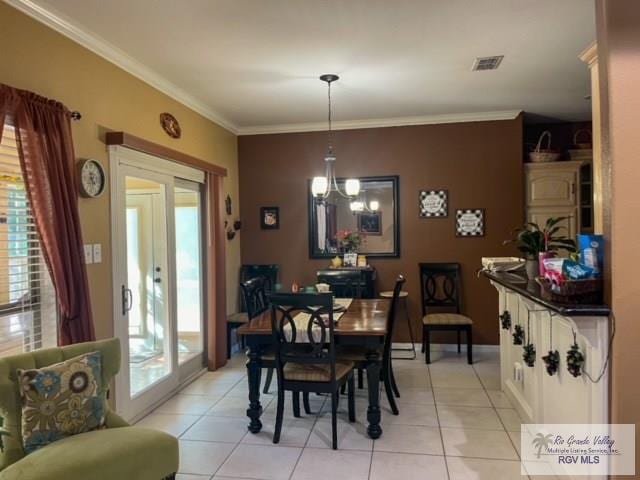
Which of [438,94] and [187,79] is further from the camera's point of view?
[438,94]

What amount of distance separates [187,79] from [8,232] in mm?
1879

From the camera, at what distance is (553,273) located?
84.4 inches

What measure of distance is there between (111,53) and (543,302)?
3076mm

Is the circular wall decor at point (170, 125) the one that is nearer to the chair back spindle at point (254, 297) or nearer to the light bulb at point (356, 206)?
the chair back spindle at point (254, 297)

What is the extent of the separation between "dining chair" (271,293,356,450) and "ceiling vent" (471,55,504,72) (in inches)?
84.3

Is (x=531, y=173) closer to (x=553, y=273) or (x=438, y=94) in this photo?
(x=438, y=94)

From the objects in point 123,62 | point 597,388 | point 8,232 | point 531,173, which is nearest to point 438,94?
point 531,173

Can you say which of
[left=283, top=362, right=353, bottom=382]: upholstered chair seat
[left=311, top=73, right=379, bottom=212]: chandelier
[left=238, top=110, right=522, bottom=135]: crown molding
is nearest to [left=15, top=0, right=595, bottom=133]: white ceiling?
[left=311, top=73, right=379, bottom=212]: chandelier

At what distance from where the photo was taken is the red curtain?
2219 millimetres

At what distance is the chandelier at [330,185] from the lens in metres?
3.76

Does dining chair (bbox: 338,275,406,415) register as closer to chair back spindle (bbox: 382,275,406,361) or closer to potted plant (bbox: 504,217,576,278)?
chair back spindle (bbox: 382,275,406,361)

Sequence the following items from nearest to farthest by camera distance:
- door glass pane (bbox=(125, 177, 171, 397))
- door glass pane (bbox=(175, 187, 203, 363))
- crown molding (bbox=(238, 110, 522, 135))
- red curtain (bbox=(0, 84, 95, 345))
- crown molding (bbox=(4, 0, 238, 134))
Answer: red curtain (bbox=(0, 84, 95, 345)) → crown molding (bbox=(4, 0, 238, 134)) → door glass pane (bbox=(125, 177, 171, 397)) → door glass pane (bbox=(175, 187, 203, 363)) → crown molding (bbox=(238, 110, 522, 135))

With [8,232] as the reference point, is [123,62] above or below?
above

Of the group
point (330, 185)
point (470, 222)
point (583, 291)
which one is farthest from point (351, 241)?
point (583, 291)
